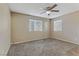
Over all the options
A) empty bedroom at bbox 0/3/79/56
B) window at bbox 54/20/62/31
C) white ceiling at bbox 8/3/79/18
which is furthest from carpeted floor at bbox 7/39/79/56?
white ceiling at bbox 8/3/79/18

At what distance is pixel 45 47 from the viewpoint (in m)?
1.49

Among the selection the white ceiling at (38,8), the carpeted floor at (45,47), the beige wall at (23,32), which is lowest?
the carpeted floor at (45,47)

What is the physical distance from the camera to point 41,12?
57.1 inches

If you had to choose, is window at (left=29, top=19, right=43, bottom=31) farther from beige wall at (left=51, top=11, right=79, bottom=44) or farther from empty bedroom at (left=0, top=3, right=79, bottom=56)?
beige wall at (left=51, top=11, right=79, bottom=44)

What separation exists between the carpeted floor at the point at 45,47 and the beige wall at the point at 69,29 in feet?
0.26

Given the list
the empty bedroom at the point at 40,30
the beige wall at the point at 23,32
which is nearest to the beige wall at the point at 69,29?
the empty bedroom at the point at 40,30

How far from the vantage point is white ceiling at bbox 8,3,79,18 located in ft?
4.11

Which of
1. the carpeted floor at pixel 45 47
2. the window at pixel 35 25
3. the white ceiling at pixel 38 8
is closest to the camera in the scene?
the white ceiling at pixel 38 8

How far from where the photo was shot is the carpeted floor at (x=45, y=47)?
1384 mm

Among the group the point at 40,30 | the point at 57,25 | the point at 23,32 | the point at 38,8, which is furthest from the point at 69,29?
the point at 23,32

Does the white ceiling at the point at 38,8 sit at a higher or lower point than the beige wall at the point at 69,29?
higher

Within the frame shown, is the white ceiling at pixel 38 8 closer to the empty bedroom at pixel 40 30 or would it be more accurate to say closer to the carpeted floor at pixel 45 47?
the empty bedroom at pixel 40 30

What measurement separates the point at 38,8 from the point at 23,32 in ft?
1.47

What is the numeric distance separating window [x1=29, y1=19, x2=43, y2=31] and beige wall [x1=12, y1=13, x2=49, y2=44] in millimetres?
47
